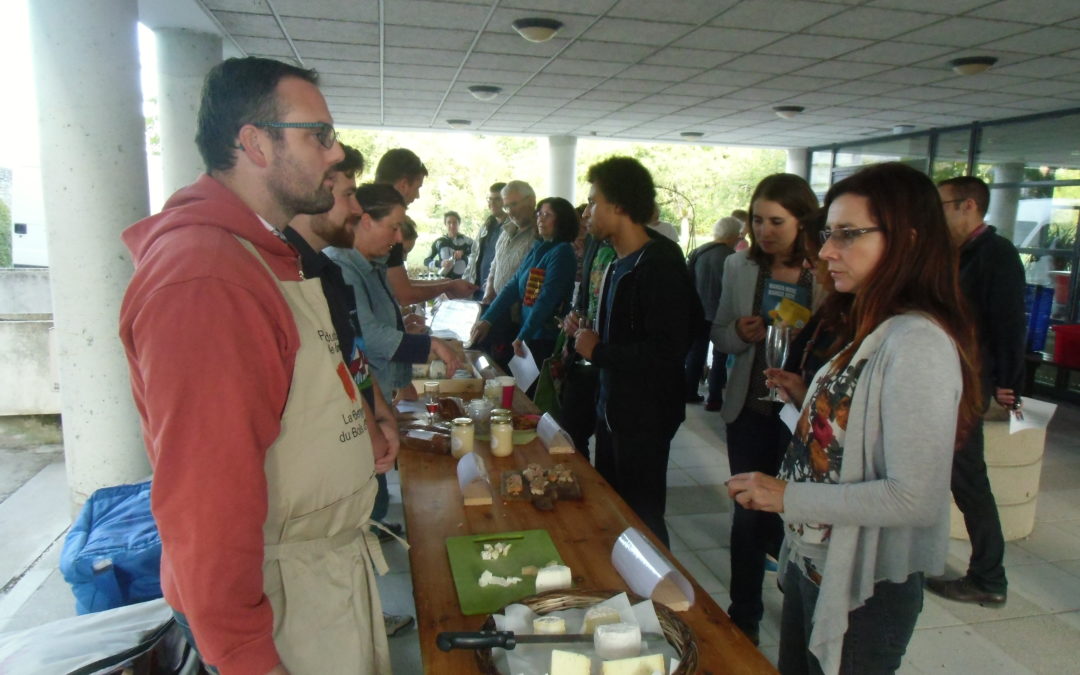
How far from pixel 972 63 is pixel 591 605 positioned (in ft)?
18.1

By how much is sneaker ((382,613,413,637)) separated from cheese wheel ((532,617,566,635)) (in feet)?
4.88

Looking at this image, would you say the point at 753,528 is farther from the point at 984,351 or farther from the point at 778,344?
the point at 984,351

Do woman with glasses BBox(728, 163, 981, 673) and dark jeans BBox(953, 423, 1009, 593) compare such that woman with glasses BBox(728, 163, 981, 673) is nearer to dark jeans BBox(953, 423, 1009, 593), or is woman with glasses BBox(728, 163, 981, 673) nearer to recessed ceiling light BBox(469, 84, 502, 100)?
dark jeans BBox(953, 423, 1009, 593)

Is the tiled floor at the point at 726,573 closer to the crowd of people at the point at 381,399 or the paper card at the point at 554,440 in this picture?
the crowd of people at the point at 381,399

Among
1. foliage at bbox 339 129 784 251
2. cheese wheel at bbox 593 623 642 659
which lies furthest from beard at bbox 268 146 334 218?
foliage at bbox 339 129 784 251

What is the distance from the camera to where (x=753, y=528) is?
2164mm

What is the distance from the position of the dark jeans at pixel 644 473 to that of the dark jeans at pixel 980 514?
47.1 inches

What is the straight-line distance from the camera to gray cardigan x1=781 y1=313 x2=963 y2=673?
3.69 ft

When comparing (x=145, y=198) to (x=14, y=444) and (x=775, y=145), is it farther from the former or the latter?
(x=775, y=145)

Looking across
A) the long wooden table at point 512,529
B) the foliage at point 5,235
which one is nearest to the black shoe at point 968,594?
the long wooden table at point 512,529

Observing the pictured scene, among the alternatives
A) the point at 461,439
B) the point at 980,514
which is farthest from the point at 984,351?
the point at 461,439

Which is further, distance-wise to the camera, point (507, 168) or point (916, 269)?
point (507, 168)

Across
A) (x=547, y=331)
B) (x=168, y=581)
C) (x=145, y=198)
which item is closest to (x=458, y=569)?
(x=168, y=581)

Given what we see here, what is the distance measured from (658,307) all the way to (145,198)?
2415mm
